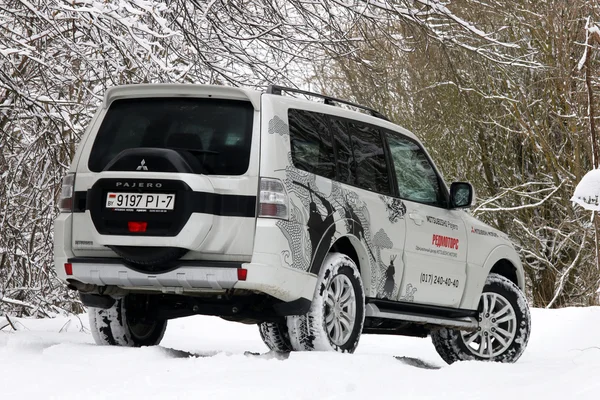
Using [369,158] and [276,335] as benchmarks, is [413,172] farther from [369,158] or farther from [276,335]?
[276,335]

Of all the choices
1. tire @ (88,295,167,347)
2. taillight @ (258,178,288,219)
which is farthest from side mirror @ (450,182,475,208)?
tire @ (88,295,167,347)

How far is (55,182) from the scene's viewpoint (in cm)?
1012

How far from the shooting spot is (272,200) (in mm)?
6168

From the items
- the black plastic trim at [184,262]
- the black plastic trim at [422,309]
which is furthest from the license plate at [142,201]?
the black plastic trim at [422,309]

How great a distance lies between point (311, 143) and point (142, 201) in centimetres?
126

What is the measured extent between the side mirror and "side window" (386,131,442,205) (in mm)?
112

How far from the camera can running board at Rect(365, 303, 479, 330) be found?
7199 millimetres

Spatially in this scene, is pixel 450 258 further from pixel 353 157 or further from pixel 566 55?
pixel 566 55

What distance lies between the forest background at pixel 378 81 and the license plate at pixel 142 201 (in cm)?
152

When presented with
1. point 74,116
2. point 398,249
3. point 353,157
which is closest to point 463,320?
point 398,249

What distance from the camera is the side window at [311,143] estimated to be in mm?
6570

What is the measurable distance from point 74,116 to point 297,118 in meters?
3.52

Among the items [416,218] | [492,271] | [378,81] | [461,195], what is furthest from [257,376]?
[378,81]

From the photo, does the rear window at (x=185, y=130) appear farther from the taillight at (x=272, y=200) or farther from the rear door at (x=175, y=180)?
the taillight at (x=272, y=200)
